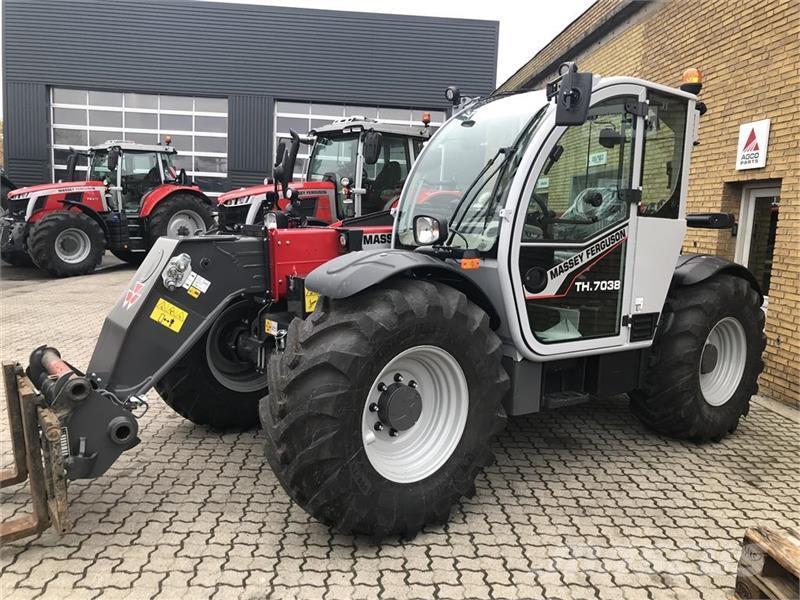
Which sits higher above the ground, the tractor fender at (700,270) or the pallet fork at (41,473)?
the tractor fender at (700,270)

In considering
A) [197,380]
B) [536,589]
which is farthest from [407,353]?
[197,380]

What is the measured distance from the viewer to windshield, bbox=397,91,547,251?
3488mm

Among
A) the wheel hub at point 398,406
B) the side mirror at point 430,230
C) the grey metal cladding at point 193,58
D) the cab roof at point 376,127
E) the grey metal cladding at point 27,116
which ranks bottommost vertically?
the wheel hub at point 398,406

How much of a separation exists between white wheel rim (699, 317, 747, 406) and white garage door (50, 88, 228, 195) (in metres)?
16.0

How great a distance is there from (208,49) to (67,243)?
832cm

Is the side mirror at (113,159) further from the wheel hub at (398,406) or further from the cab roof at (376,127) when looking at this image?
the wheel hub at (398,406)

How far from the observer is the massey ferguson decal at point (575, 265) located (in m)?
3.54

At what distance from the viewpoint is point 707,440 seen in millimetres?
4539

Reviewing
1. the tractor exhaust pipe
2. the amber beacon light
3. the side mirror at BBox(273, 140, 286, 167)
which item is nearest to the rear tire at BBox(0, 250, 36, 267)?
the side mirror at BBox(273, 140, 286, 167)

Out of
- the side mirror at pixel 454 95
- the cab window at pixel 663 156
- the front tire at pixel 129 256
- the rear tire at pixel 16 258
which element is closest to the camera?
the cab window at pixel 663 156

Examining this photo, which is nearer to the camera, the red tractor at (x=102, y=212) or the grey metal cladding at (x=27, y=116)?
the red tractor at (x=102, y=212)

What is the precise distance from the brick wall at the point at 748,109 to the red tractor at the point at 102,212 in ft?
31.2

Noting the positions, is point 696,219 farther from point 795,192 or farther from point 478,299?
→ point 478,299

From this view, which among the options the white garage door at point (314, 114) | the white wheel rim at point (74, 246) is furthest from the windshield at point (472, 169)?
the white garage door at point (314, 114)
